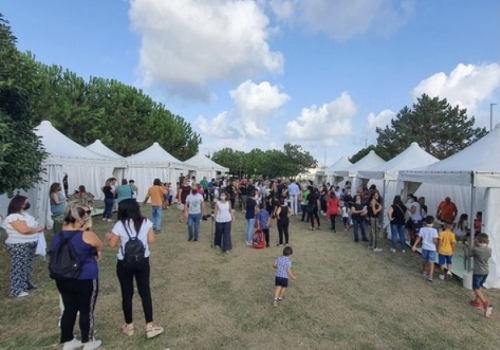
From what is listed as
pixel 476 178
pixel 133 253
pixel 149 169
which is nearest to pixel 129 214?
pixel 133 253

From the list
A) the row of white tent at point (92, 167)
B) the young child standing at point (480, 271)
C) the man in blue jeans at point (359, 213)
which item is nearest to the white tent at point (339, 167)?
the row of white tent at point (92, 167)

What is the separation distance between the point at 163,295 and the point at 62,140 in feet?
28.7

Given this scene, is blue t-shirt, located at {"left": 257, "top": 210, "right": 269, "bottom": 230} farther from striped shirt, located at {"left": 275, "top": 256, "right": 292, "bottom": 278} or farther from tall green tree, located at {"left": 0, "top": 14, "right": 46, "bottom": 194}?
tall green tree, located at {"left": 0, "top": 14, "right": 46, "bottom": 194}

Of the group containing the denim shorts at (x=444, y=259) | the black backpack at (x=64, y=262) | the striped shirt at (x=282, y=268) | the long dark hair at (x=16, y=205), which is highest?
the long dark hair at (x=16, y=205)

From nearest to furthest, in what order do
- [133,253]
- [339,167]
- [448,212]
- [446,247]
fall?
[133,253]
[446,247]
[448,212]
[339,167]

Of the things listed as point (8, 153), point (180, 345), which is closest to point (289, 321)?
point (180, 345)

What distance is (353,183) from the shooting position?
58.4ft

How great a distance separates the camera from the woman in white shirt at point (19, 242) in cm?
473

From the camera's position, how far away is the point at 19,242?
4.84 meters

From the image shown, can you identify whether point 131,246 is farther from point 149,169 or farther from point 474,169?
point 149,169

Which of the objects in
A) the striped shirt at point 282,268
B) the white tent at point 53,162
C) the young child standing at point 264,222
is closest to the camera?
the striped shirt at point 282,268

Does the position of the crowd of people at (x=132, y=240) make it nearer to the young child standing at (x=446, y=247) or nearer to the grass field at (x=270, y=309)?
the young child standing at (x=446, y=247)

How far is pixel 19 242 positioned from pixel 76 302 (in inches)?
89.8

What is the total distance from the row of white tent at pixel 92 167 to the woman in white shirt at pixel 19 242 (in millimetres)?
2566
